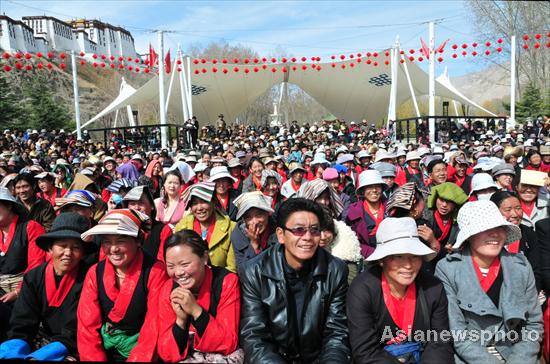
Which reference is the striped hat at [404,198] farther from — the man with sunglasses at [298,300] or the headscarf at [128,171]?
the headscarf at [128,171]

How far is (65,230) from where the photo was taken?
273cm

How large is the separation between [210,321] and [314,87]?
25.3m

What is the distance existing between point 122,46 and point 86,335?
9082cm

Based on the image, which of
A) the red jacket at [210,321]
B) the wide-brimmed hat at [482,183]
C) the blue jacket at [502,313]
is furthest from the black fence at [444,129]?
the red jacket at [210,321]

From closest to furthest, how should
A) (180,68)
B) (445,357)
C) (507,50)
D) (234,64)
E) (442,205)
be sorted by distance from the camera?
(445,357)
(442,205)
(180,68)
(234,64)
(507,50)

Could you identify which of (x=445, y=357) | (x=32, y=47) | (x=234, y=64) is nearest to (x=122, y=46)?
(x=32, y=47)

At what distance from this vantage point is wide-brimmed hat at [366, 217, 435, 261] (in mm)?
2236

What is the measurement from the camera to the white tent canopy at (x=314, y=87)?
77.0ft

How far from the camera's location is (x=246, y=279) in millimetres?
2441

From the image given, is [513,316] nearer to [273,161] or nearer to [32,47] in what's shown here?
[273,161]

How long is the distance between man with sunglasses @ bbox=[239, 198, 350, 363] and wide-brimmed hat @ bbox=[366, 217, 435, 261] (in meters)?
0.28

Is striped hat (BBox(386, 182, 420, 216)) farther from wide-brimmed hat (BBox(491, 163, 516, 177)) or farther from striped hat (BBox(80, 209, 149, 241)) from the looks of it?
wide-brimmed hat (BBox(491, 163, 516, 177))

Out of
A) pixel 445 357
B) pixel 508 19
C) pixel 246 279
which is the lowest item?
pixel 445 357

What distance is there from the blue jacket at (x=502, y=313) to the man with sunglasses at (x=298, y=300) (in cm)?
62
